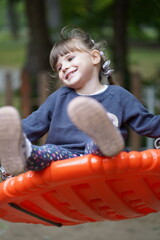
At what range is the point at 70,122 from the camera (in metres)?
2.51

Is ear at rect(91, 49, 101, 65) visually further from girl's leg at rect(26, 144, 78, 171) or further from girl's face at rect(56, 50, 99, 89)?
girl's leg at rect(26, 144, 78, 171)

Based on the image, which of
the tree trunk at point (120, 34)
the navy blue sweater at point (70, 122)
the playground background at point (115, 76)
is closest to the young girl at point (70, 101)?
the navy blue sweater at point (70, 122)

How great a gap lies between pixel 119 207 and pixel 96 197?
0.18 metres

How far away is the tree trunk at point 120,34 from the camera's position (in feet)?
22.0

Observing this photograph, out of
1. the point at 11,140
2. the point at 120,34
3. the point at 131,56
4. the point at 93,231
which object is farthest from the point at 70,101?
the point at 131,56

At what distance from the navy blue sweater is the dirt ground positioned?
1408mm

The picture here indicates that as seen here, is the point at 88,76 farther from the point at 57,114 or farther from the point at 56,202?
the point at 56,202

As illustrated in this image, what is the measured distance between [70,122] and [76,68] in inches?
12.5

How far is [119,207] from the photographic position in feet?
8.24

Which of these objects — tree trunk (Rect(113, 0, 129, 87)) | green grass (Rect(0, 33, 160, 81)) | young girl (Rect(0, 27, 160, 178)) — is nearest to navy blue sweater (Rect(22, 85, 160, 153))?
young girl (Rect(0, 27, 160, 178))

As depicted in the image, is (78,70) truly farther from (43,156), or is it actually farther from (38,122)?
(43,156)

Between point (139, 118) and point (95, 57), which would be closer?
point (139, 118)

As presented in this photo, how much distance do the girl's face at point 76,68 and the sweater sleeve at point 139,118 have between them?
0.80ft

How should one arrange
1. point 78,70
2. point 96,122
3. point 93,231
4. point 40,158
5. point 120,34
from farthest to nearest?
point 120,34
point 93,231
point 78,70
point 40,158
point 96,122
